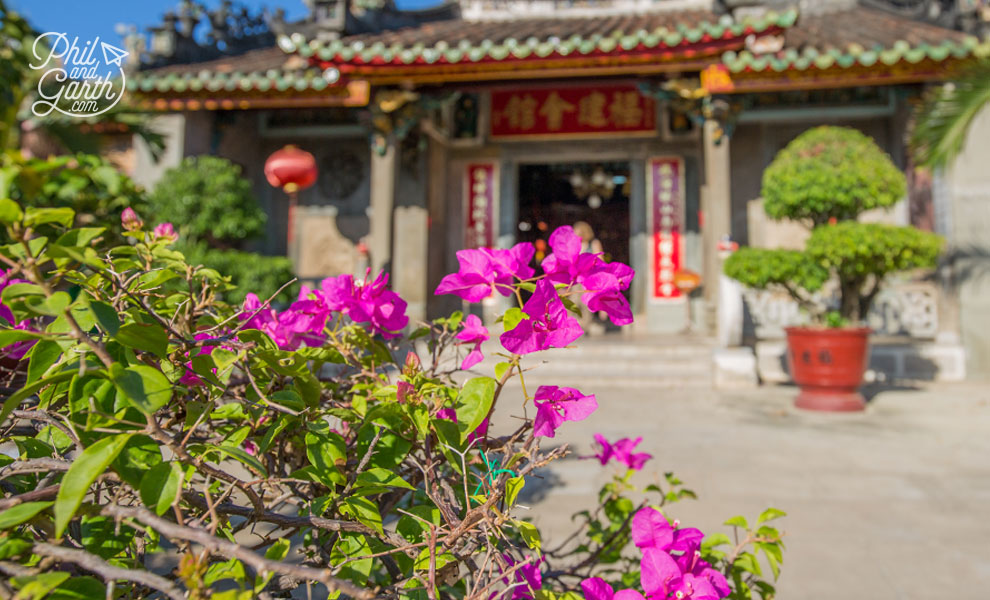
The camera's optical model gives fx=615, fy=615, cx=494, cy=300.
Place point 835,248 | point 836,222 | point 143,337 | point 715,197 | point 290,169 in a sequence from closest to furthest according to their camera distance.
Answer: point 143,337 < point 835,248 < point 836,222 < point 715,197 < point 290,169

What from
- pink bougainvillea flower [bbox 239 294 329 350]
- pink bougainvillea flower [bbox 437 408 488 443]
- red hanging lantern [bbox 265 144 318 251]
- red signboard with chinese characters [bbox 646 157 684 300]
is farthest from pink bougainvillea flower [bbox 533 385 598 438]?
red signboard with chinese characters [bbox 646 157 684 300]

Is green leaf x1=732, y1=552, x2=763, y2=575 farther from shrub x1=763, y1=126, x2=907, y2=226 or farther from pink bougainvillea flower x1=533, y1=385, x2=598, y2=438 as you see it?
shrub x1=763, y1=126, x2=907, y2=226

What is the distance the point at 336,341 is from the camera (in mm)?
869

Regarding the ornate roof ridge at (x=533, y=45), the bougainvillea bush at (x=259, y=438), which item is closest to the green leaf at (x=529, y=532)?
the bougainvillea bush at (x=259, y=438)

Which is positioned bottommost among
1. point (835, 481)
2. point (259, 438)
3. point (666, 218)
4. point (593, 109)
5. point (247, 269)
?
point (835, 481)

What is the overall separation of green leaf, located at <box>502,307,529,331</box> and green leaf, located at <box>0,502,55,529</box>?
408 millimetres

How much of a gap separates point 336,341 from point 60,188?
1896 millimetres

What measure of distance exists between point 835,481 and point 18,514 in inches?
122

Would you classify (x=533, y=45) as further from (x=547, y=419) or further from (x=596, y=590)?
(x=596, y=590)

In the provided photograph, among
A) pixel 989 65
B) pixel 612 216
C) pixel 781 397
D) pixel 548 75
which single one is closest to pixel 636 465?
pixel 781 397

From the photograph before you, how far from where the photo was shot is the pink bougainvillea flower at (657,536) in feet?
2.47

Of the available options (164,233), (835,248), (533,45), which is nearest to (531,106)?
(533,45)

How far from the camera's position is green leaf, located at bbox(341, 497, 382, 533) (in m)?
0.63

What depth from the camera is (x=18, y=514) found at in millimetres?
457
